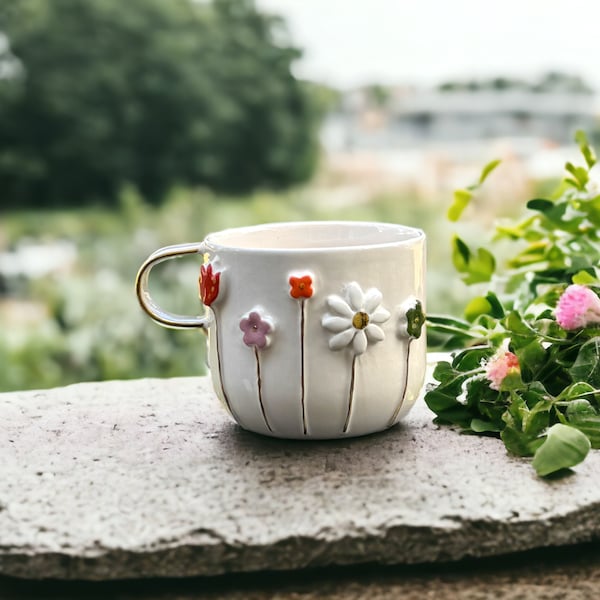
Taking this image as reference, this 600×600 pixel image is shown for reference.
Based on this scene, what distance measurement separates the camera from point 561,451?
626 mm

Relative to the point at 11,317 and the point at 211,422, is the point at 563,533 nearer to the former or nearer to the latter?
the point at 211,422

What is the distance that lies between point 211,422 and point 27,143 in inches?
48.0

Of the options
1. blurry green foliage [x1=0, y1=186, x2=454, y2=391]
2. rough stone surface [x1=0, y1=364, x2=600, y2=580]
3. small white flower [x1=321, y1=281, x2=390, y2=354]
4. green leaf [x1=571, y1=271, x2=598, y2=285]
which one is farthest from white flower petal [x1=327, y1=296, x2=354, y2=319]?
blurry green foliage [x1=0, y1=186, x2=454, y2=391]

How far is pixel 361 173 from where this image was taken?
186 cm

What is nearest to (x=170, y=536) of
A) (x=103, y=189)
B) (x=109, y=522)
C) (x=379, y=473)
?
(x=109, y=522)

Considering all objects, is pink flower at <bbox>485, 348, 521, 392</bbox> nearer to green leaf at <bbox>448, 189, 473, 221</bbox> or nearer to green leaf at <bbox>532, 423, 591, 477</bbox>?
green leaf at <bbox>532, 423, 591, 477</bbox>

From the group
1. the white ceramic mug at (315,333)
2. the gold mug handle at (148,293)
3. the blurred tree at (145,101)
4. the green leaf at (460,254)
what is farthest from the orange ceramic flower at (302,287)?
the blurred tree at (145,101)

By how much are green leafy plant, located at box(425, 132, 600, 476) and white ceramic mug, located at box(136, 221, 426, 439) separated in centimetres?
8

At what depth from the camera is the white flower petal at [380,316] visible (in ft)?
2.14

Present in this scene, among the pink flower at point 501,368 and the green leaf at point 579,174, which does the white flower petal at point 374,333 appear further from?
the green leaf at point 579,174

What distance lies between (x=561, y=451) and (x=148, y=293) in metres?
0.37

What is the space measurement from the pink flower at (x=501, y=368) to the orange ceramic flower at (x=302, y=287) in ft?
0.59

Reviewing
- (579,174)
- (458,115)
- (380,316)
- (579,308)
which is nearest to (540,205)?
(579,174)

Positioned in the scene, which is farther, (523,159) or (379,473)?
(523,159)
